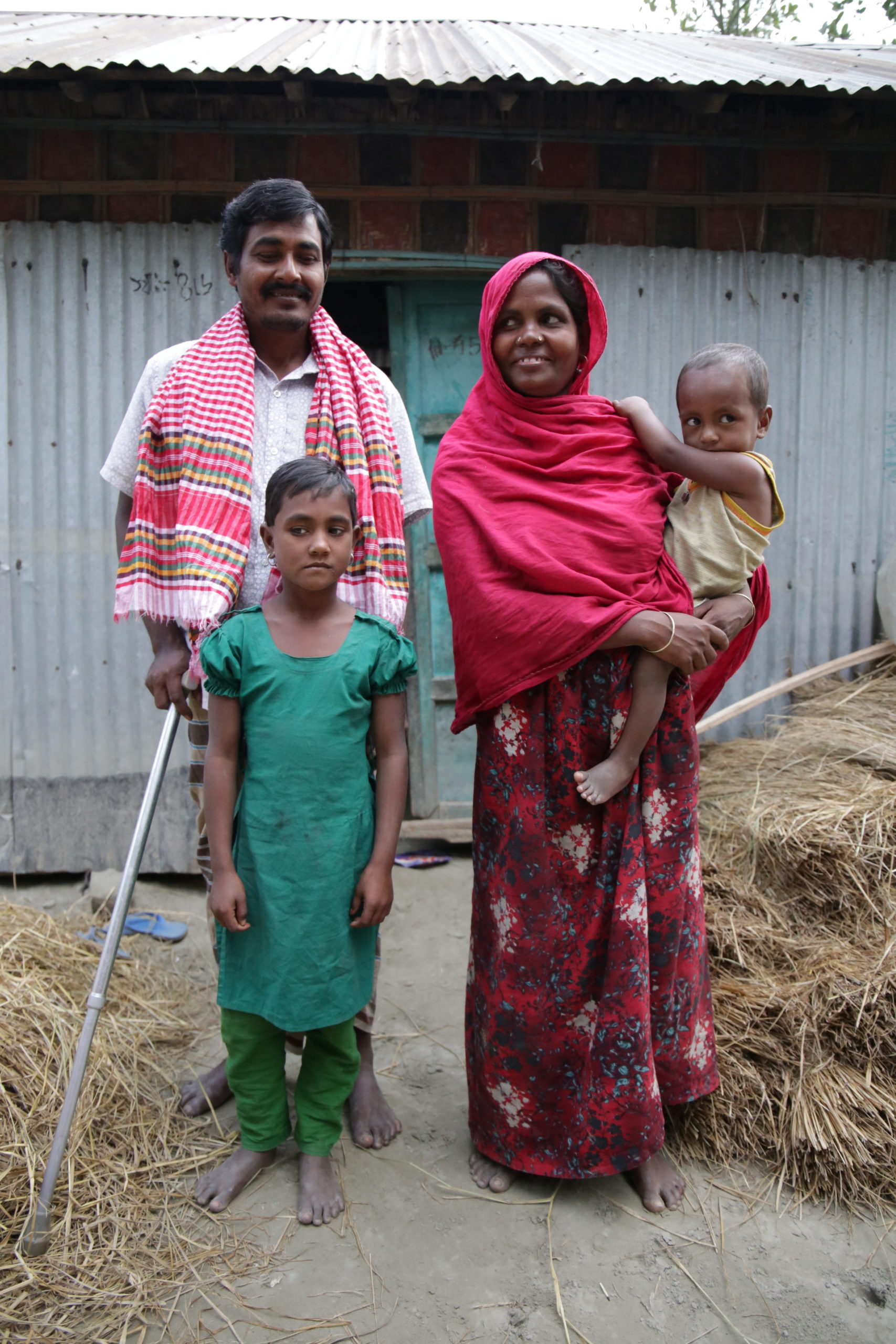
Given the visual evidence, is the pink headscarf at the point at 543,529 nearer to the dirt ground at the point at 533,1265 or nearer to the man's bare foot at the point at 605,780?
the man's bare foot at the point at 605,780

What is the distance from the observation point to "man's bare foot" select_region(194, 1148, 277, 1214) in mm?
1974

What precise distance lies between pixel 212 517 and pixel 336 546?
0.36m

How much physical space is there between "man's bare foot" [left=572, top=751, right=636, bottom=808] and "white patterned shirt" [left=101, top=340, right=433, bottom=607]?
0.80 meters

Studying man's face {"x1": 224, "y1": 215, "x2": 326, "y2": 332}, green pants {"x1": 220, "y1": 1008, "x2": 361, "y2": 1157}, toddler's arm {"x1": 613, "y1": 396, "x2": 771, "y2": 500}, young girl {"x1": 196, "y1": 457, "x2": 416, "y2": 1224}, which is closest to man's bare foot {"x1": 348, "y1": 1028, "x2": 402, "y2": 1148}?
green pants {"x1": 220, "y1": 1008, "x2": 361, "y2": 1157}

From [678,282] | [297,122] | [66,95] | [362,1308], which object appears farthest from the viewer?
[678,282]

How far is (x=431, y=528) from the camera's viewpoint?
13.9 ft

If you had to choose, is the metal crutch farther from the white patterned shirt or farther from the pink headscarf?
the pink headscarf

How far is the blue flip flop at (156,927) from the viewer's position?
11.3 feet

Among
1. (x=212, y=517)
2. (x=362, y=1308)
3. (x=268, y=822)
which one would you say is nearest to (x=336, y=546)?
(x=212, y=517)

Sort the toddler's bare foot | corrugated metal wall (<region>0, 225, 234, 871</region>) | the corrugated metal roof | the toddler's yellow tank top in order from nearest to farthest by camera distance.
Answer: the toddler's yellow tank top
the toddler's bare foot
the corrugated metal roof
corrugated metal wall (<region>0, 225, 234, 871</region>)

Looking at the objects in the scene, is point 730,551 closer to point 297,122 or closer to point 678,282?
point 678,282

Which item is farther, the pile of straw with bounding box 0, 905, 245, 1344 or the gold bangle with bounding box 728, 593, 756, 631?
the gold bangle with bounding box 728, 593, 756, 631

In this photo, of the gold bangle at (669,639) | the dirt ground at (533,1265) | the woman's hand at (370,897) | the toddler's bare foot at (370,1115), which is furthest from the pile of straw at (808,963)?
the gold bangle at (669,639)

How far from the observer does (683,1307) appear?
5.75 feet
